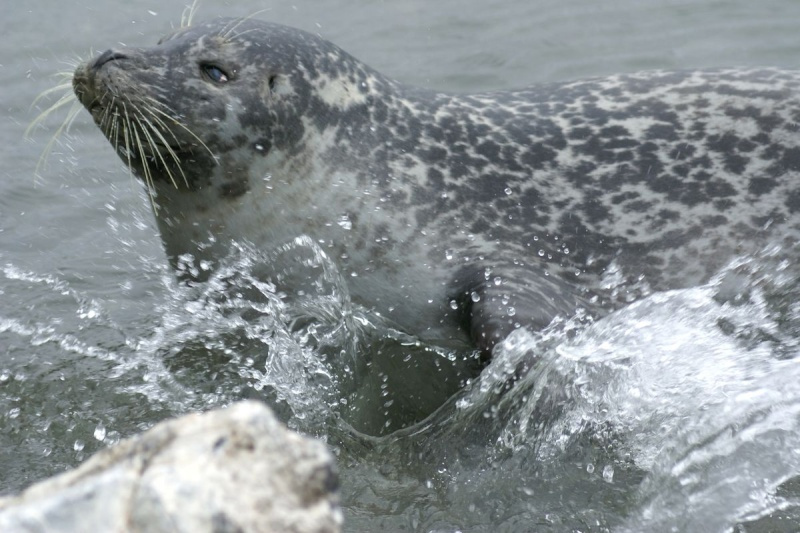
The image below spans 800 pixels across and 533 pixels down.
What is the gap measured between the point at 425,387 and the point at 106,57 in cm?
191

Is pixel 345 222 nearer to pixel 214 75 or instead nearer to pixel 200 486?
pixel 214 75

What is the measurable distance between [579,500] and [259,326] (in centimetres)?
185

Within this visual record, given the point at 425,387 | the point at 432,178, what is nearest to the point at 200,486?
the point at 425,387

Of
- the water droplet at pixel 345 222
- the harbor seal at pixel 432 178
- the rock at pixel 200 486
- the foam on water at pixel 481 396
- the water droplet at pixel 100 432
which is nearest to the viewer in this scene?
the rock at pixel 200 486

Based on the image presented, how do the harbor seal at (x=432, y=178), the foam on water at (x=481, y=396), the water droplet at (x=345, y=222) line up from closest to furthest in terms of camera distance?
1. the foam on water at (x=481, y=396)
2. the harbor seal at (x=432, y=178)
3. the water droplet at (x=345, y=222)

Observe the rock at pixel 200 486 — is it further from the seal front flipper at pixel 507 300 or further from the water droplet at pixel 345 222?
the water droplet at pixel 345 222

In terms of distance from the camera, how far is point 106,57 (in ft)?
14.7

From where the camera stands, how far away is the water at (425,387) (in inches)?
152

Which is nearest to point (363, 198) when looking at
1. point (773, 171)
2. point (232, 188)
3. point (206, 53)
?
point (232, 188)

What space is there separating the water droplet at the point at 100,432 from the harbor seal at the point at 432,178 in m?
0.89

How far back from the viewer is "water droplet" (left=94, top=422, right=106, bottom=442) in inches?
171

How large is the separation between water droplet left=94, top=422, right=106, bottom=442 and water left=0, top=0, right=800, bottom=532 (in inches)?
0.7

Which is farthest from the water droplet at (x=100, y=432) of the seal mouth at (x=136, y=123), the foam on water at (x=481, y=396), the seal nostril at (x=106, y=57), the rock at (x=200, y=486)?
the rock at (x=200, y=486)

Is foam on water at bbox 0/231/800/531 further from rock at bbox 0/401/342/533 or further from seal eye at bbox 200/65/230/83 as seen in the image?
rock at bbox 0/401/342/533
